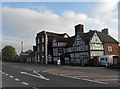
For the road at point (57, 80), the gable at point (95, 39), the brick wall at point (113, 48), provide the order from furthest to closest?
the brick wall at point (113, 48), the gable at point (95, 39), the road at point (57, 80)

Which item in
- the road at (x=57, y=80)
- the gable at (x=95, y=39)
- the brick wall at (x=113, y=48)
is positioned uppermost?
the gable at (x=95, y=39)

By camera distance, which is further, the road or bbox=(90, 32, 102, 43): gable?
bbox=(90, 32, 102, 43): gable

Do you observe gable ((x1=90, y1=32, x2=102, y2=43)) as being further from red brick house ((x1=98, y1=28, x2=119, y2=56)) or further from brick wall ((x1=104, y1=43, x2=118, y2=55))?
brick wall ((x1=104, y1=43, x2=118, y2=55))

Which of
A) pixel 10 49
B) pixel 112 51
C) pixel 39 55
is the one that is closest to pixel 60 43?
pixel 39 55

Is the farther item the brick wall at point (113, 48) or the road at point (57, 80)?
the brick wall at point (113, 48)

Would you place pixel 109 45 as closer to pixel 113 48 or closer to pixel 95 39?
pixel 113 48

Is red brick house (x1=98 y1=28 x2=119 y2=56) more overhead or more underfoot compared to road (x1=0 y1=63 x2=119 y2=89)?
more overhead

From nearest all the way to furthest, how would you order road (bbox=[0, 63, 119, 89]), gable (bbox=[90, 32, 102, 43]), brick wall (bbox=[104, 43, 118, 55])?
road (bbox=[0, 63, 119, 89])
gable (bbox=[90, 32, 102, 43])
brick wall (bbox=[104, 43, 118, 55])

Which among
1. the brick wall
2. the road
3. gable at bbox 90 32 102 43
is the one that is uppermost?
gable at bbox 90 32 102 43

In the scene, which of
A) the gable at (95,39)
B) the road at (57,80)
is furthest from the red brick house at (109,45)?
the road at (57,80)

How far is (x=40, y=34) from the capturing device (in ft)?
166

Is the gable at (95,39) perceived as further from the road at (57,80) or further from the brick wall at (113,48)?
the road at (57,80)

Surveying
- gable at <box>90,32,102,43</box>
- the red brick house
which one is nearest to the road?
gable at <box>90,32,102,43</box>

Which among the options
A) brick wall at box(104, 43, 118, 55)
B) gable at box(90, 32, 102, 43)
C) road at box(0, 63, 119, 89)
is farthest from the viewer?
brick wall at box(104, 43, 118, 55)
